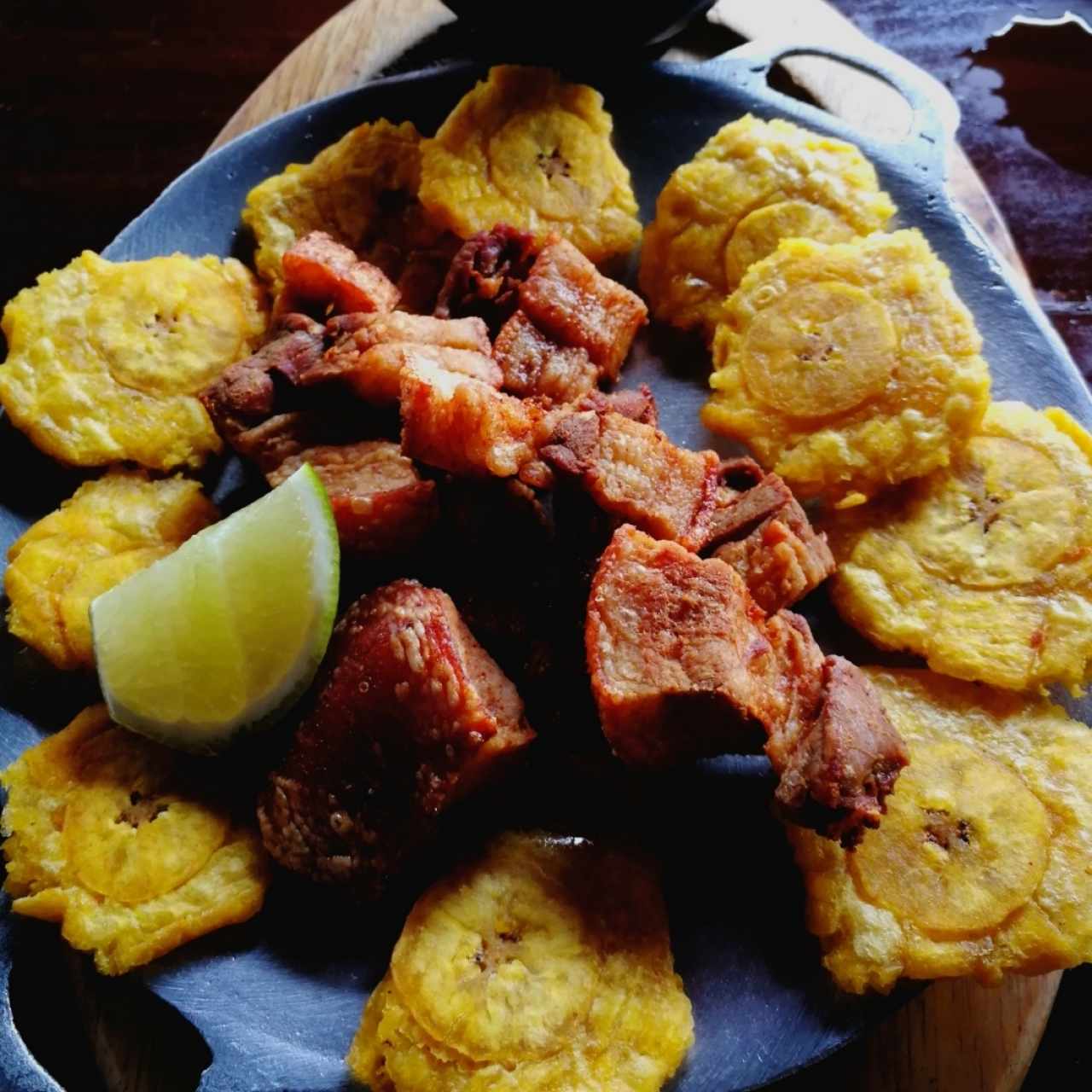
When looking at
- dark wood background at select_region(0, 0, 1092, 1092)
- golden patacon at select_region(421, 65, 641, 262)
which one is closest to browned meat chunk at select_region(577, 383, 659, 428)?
golden patacon at select_region(421, 65, 641, 262)

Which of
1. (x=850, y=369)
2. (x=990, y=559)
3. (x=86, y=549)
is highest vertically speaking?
(x=850, y=369)

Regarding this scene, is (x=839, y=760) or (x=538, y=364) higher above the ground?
(x=538, y=364)

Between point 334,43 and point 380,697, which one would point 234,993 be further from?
point 334,43

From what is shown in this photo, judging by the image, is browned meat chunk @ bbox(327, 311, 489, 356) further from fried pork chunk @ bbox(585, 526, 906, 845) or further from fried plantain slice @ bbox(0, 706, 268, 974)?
fried plantain slice @ bbox(0, 706, 268, 974)

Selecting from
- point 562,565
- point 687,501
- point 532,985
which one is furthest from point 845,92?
point 532,985

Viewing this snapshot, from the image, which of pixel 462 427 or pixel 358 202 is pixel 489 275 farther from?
pixel 462 427
